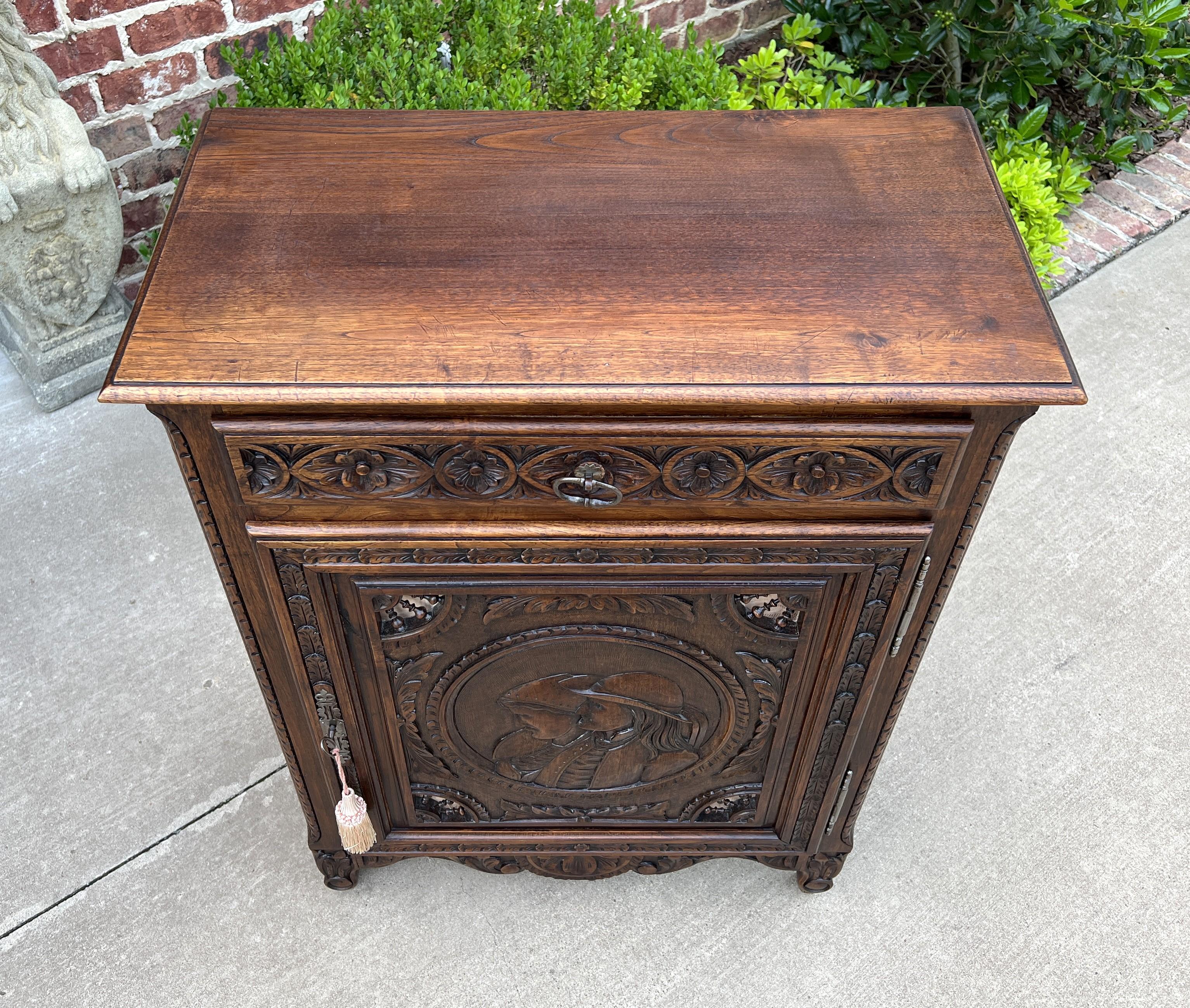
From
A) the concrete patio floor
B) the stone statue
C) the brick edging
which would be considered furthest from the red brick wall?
the brick edging

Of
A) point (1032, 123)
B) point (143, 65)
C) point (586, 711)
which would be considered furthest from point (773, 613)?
point (1032, 123)

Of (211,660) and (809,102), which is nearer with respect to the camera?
(211,660)

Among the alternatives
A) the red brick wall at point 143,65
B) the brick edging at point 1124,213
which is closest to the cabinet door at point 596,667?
the red brick wall at point 143,65

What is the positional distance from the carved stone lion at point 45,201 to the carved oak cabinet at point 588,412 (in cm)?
89

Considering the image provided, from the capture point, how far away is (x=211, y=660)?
6.24 ft

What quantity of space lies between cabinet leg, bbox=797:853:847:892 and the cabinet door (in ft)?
0.21

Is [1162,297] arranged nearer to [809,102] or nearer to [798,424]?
[809,102]

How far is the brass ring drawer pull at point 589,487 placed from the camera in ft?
3.20

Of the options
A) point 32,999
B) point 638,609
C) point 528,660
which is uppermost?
point 638,609

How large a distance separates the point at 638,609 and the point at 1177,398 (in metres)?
1.88

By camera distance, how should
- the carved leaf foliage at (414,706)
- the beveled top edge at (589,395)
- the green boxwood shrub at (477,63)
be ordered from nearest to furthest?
the beveled top edge at (589,395) → the carved leaf foliage at (414,706) → the green boxwood shrub at (477,63)

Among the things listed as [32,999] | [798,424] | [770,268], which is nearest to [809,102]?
[770,268]

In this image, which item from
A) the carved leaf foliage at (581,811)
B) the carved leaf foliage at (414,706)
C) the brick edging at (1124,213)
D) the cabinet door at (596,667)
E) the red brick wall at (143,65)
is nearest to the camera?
the cabinet door at (596,667)

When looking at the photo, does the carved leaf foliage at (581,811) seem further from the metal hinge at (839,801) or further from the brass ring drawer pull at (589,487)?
the brass ring drawer pull at (589,487)
